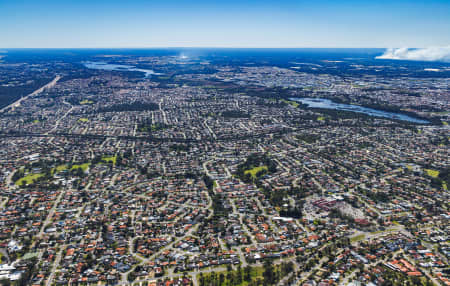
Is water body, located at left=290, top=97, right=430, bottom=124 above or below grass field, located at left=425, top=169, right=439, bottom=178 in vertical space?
above

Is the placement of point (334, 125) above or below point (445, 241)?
above

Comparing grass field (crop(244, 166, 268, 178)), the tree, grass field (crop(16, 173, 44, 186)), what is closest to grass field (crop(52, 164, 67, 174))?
grass field (crop(16, 173, 44, 186))

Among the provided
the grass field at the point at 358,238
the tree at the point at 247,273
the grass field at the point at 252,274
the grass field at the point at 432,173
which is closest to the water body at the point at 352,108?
the grass field at the point at 432,173

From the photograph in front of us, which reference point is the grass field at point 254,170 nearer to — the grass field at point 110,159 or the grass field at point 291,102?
the grass field at point 110,159

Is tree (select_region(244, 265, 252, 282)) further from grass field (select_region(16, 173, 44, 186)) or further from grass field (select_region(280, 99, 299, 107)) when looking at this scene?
grass field (select_region(280, 99, 299, 107))

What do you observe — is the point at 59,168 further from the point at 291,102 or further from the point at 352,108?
the point at 352,108

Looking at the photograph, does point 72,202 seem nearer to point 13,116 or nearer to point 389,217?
point 389,217

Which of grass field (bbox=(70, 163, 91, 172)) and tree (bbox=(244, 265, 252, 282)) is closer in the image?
tree (bbox=(244, 265, 252, 282))

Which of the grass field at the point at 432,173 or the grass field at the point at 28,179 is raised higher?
the grass field at the point at 432,173

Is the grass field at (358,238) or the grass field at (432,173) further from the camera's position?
the grass field at (432,173)

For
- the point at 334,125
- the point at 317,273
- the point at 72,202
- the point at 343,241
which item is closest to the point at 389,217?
the point at 343,241

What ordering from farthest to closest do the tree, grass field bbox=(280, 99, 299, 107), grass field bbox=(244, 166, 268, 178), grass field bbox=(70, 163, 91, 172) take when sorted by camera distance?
grass field bbox=(280, 99, 299, 107)
grass field bbox=(70, 163, 91, 172)
grass field bbox=(244, 166, 268, 178)
the tree
